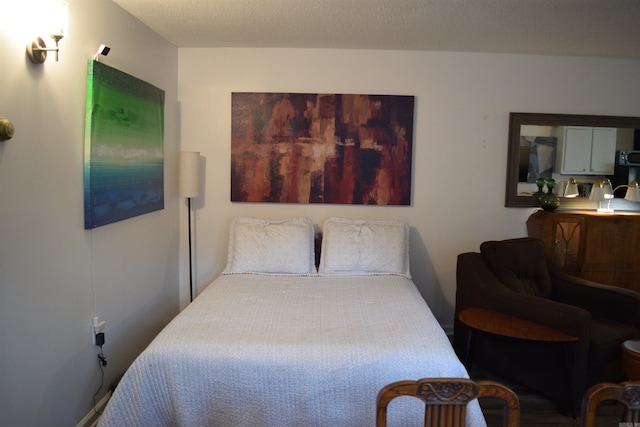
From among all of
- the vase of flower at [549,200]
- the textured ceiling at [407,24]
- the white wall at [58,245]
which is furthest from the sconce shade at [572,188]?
the white wall at [58,245]

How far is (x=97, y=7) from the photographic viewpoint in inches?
99.7

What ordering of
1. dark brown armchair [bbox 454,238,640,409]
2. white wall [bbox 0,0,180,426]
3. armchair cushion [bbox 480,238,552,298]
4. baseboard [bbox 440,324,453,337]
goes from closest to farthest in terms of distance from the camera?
white wall [bbox 0,0,180,426]
dark brown armchair [bbox 454,238,640,409]
armchair cushion [bbox 480,238,552,298]
baseboard [bbox 440,324,453,337]

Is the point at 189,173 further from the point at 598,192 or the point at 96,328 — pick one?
the point at 598,192

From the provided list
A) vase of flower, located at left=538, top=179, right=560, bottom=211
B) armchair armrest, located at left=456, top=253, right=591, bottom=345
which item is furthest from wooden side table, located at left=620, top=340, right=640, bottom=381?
vase of flower, located at left=538, top=179, right=560, bottom=211

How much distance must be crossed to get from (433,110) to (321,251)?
57.9 inches

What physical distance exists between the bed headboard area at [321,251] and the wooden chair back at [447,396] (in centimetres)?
218

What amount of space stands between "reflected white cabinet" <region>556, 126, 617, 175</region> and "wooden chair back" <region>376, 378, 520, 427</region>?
3147mm

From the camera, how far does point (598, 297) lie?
3096 mm

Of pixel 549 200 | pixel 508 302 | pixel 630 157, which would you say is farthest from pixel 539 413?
pixel 630 157

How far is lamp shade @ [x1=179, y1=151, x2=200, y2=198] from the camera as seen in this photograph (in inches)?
141

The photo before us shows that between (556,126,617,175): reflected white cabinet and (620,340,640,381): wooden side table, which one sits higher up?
(556,126,617,175): reflected white cabinet

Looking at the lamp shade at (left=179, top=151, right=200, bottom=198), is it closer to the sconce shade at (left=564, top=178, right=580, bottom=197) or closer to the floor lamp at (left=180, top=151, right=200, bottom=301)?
the floor lamp at (left=180, top=151, right=200, bottom=301)

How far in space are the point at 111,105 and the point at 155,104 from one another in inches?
26.1

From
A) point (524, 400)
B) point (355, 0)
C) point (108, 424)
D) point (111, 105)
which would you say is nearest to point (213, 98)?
point (111, 105)
